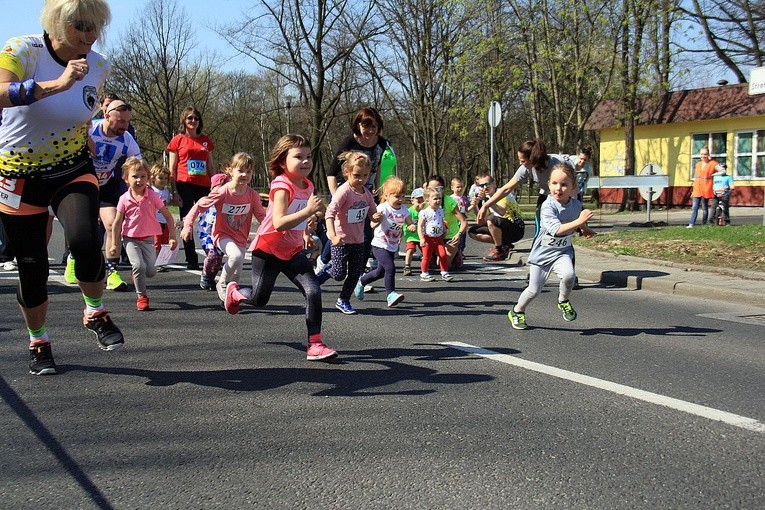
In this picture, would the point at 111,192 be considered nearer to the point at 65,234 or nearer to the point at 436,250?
the point at 65,234

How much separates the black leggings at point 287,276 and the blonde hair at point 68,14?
199 cm

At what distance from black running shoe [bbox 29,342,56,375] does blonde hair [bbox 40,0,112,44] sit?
75.9 inches

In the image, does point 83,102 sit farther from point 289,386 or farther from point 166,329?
point 166,329

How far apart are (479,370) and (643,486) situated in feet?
7.05

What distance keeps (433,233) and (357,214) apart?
3.79 m

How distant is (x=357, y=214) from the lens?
24.4ft

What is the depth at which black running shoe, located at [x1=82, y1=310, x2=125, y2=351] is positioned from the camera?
4918 millimetres

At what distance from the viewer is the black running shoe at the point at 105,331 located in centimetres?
492

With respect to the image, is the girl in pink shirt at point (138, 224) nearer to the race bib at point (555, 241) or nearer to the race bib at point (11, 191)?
the race bib at point (11, 191)

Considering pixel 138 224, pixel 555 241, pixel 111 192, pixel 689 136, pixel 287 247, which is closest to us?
pixel 287 247

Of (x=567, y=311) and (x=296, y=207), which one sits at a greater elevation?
(x=296, y=207)

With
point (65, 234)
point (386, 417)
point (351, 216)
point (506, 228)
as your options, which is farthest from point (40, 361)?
point (506, 228)

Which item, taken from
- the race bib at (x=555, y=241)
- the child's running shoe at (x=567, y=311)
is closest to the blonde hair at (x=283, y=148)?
the race bib at (x=555, y=241)

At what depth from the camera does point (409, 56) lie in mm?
33969
